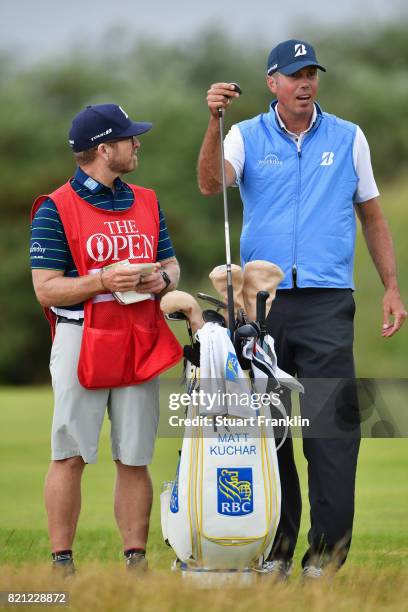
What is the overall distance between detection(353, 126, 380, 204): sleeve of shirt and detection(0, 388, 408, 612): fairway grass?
57.0 inches

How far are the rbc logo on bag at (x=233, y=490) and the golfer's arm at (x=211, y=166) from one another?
120 centimetres

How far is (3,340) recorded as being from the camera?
3903cm

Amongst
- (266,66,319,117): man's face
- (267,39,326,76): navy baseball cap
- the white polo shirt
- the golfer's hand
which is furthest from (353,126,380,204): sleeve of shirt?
the golfer's hand

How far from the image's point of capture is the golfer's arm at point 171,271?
4.78 meters

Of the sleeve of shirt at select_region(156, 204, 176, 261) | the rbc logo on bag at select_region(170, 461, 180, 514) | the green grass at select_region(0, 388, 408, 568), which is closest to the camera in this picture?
the rbc logo on bag at select_region(170, 461, 180, 514)

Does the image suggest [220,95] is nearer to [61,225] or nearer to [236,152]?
[236,152]

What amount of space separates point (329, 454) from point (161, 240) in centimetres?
102

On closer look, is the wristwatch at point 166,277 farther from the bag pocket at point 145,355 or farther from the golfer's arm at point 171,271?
the bag pocket at point 145,355

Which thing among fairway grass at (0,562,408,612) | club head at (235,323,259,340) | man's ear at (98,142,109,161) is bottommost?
fairway grass at (0,562,408,612)

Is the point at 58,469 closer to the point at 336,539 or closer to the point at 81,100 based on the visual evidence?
the point at 336,539

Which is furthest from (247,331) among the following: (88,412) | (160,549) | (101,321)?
(160,549)

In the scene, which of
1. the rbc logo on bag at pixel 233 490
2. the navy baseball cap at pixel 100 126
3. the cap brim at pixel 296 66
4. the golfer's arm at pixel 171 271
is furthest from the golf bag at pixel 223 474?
the cap brim at pixel 296 66

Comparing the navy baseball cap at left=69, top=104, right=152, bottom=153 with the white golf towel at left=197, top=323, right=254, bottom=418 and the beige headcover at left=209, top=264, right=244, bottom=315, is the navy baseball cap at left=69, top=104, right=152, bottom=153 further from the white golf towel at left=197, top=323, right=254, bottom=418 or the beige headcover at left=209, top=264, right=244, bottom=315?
the white golf towel at left=197, top=323, right=254, bottom=418

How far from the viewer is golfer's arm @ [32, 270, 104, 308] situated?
457 centimetres
